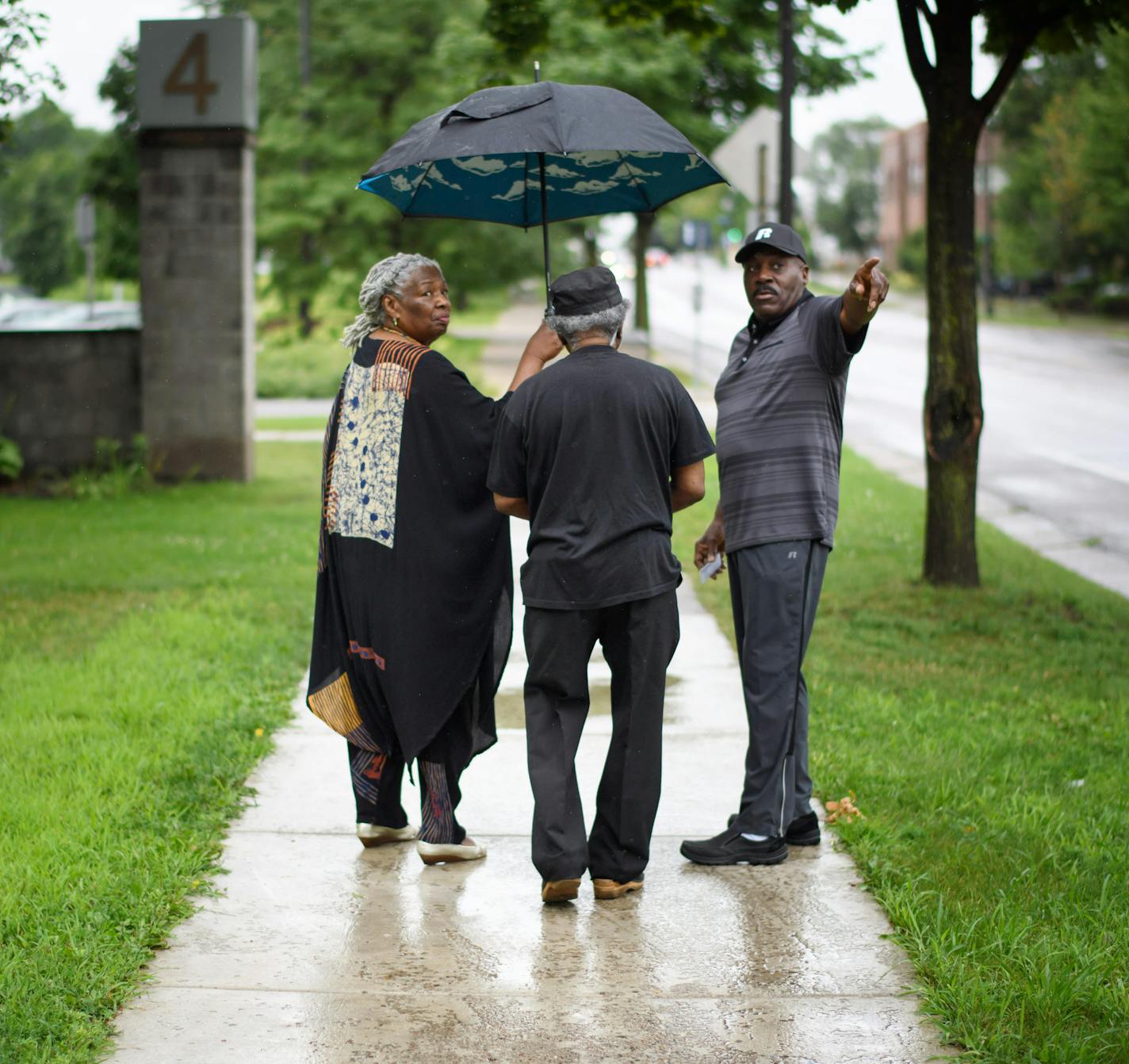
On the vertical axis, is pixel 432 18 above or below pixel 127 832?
above

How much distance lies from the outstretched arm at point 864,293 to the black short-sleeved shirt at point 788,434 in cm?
20

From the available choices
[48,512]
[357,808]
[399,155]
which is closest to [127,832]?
[357,808]

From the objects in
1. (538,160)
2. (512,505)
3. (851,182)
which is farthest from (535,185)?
(851,182)

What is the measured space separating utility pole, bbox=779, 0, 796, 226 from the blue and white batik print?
8767 mm

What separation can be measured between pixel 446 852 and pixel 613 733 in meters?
0.72

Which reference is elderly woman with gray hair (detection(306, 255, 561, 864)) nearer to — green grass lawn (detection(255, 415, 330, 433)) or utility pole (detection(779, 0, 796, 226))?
utility pole (detection(779, 0, 796, 226))

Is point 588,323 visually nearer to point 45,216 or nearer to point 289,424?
point 289,424

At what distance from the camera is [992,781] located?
228 inches

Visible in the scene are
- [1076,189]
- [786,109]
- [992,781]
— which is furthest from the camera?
[1076,189]

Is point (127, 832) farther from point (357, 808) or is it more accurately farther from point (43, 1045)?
point (43, 1045)

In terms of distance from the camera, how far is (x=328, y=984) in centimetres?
402

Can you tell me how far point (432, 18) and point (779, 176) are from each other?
19.7 metres

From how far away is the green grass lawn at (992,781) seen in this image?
3873 millimetres

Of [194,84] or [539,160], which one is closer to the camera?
[539,160]
